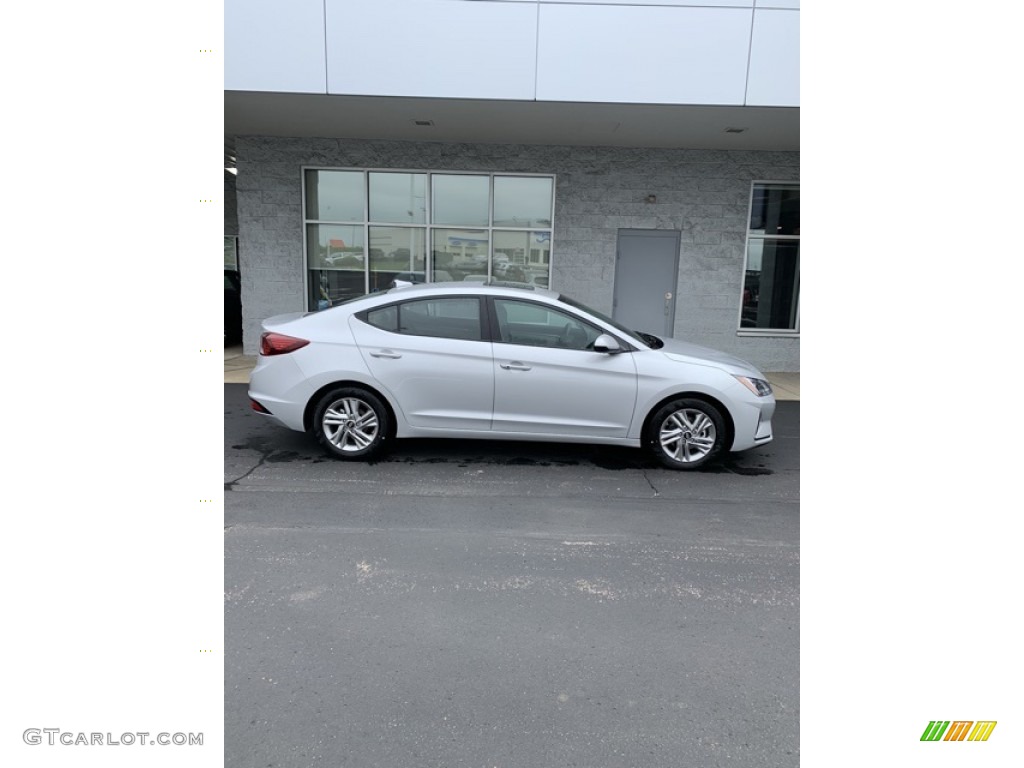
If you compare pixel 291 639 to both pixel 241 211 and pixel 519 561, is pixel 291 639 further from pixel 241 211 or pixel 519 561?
pixel 241 211

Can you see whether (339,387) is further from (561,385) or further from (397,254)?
(397,254)

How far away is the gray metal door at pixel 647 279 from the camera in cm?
1060

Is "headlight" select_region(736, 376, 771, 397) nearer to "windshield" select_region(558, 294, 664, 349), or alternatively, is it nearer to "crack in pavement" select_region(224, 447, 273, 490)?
"windshield" select_region(558, 294, 664, 349)

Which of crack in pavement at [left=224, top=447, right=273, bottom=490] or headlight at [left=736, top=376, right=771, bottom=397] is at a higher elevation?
headlight at [left=736, top=376, right=771, bottom=397]

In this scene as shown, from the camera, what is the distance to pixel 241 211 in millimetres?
10500

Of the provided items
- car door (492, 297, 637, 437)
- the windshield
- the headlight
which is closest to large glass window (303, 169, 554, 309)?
the windshield

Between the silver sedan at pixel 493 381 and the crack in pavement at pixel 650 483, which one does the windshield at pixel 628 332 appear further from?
the crack in pavement at pixel 650 483

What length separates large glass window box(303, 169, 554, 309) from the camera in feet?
34.4

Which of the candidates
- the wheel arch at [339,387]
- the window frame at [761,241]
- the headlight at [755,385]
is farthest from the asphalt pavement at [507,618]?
the window frame at [761,241]

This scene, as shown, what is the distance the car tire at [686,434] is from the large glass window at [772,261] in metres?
6.17

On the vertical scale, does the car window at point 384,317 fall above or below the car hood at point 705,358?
above

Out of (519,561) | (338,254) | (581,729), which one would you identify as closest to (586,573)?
(519,561)
